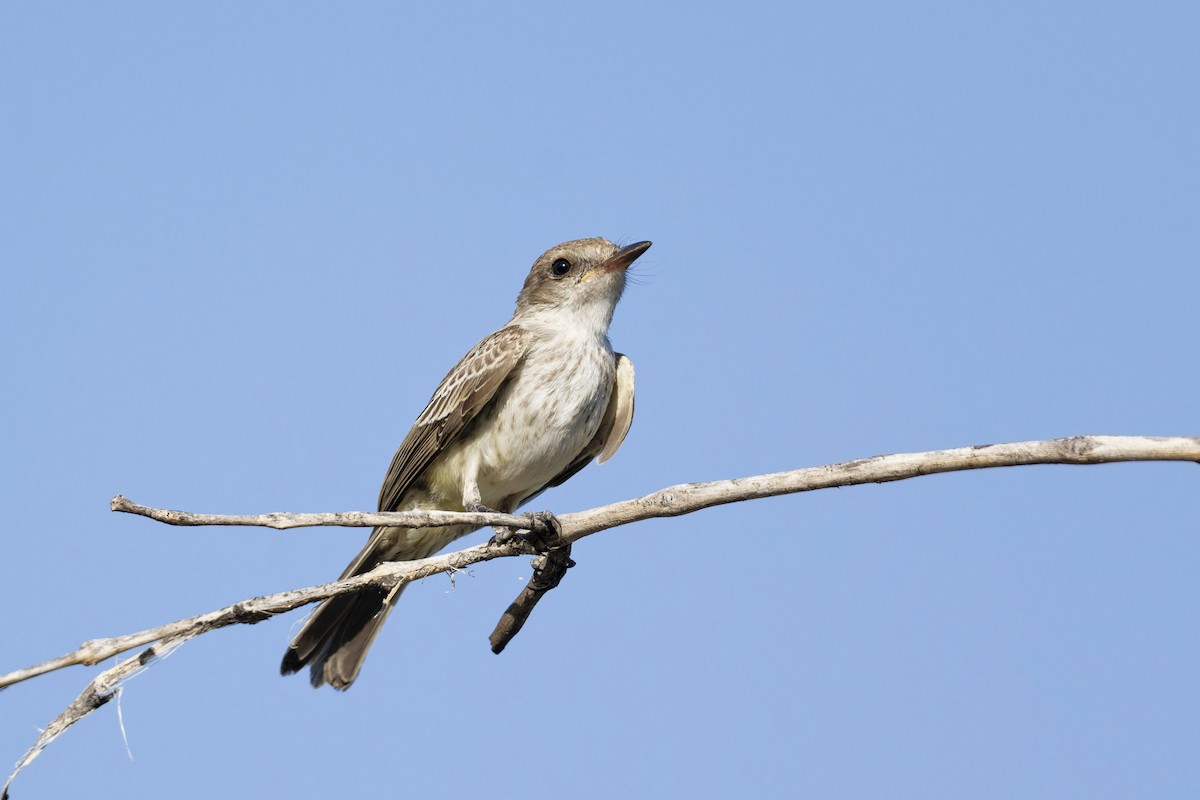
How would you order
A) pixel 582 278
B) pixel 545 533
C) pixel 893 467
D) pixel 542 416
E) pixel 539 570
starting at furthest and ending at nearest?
1. pixel 582 278
2. pixel 542 416
3. pixel 539 570
4. pixel 545 533
5. pixel 893 467

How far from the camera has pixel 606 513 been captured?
5.52m

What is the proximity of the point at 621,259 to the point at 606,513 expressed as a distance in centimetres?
379

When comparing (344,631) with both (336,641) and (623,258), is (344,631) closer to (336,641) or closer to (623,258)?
(336,641)

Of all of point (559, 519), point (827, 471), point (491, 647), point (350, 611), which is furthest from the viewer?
point (350, 611)

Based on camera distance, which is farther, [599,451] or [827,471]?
[599,451]

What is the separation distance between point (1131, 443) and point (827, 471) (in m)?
1.11

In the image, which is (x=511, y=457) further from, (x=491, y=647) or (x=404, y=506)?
(x=491, y=647)

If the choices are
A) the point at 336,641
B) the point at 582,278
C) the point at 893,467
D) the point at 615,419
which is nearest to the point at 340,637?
the point at 336,641

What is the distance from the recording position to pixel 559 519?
5.79 metres

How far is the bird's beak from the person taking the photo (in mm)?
8875

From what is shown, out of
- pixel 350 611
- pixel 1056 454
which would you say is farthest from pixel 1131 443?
pixel 350 611

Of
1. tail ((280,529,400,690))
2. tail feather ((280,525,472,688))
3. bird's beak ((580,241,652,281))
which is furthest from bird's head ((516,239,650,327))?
tail ((280,529,400,690))

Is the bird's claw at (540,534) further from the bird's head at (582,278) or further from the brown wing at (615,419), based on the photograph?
the bird's head at (582,278)

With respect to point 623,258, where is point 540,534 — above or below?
below
